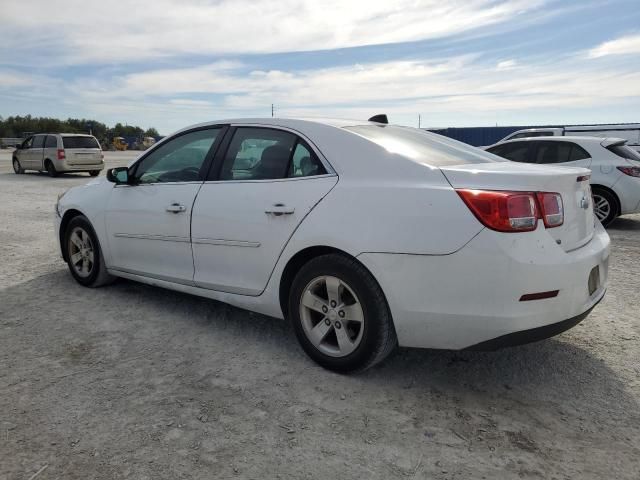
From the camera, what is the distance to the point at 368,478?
87.7 inches

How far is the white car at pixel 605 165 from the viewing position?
8.12 metres

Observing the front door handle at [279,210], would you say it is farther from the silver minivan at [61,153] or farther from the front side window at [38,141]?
the front side window at [38,141]

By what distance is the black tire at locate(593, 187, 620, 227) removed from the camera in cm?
827

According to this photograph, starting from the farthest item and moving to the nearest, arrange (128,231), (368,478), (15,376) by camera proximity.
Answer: (128,231)
(15,376)
(368,478)

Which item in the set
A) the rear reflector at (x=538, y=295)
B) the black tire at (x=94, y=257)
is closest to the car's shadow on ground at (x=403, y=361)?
the black tire at (x=94, y=257)

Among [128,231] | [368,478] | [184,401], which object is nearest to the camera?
[368,478]

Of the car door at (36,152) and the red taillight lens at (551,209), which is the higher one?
the car door at (36,152)

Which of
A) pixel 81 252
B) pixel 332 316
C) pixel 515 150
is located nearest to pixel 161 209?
pixel 81 252

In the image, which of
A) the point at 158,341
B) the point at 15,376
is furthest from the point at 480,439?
the point at 15,376

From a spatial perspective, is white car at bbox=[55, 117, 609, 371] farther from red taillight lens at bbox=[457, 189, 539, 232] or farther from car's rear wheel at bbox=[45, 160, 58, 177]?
car's rear wheel at bbox=[45, 160, 58, 177]

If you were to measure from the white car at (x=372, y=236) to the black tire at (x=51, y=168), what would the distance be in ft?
57.6

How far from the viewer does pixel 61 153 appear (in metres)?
19.2

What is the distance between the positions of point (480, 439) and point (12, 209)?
1051cm

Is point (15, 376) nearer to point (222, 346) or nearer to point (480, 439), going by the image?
point (222, 346)
